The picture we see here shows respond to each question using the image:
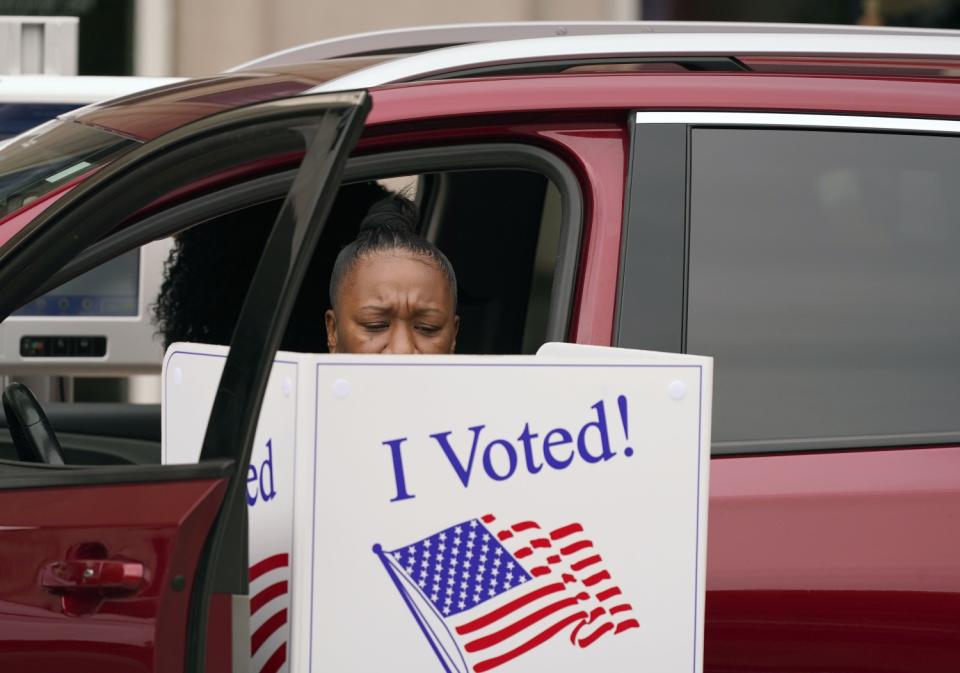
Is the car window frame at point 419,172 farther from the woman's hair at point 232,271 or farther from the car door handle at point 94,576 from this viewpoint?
the woman's hair at point 232,271

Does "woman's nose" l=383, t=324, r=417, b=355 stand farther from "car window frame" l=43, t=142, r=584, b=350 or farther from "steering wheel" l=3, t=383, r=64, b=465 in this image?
"steering wheel" l=3, t=383, r=64, b=465

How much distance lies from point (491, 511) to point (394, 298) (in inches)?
29.9

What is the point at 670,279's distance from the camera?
188 centimetres

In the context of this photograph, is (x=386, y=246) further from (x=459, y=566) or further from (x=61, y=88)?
(x=61, y=88)

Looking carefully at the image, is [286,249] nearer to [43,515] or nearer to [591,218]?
[43,515]

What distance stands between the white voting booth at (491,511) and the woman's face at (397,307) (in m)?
0.63

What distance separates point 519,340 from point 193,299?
29.4 inches

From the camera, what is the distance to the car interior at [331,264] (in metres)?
2.94

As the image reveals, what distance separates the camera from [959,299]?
6.18 feet

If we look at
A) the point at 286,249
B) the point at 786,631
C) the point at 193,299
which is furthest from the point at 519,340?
the point at 286,249

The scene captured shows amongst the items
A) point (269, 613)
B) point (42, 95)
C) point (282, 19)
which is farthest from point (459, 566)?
point (282, 19)

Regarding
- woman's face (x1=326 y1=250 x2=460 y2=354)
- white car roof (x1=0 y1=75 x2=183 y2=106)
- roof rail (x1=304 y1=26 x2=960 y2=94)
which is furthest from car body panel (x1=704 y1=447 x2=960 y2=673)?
white car roof (x1=0 y1=75 x2=183 y2=106)

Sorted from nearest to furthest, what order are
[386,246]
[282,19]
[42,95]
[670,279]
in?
1. [670,279]
2. [386,246]
3. [42,95]
4. [282,19]

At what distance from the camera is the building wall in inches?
223
